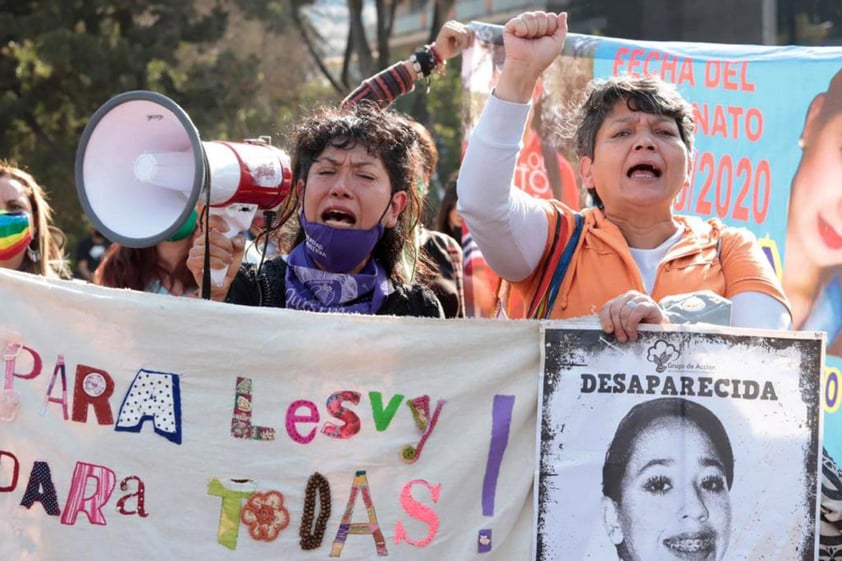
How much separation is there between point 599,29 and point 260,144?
7909 mm

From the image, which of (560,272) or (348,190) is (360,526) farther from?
(348,190)

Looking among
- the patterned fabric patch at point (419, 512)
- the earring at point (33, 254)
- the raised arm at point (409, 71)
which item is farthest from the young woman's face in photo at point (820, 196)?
the earring at point (33, 254)

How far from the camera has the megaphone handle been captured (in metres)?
2.74

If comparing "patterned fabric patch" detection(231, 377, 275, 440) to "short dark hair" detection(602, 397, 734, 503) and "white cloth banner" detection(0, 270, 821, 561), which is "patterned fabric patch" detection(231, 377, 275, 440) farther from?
"short dark hair" detection(602, 397, 734, 503)

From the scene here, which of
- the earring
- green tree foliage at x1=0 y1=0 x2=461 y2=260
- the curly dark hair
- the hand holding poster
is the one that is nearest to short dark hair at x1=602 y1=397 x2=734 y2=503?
the curly dark hair

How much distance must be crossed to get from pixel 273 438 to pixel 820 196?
2414 millimetres

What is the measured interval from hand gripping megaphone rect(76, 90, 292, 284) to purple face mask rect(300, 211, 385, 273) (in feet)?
0.38

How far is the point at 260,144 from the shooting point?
2.88m

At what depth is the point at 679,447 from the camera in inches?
94.7

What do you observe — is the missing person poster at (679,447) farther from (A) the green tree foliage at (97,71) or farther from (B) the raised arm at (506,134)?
(A) the green tree foliage at (97,71)

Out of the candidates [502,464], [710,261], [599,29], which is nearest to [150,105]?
[502,464]

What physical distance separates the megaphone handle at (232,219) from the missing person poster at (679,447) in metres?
0.77

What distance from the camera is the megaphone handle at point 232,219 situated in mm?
2736

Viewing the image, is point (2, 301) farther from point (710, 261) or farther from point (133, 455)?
point (710, 261)
